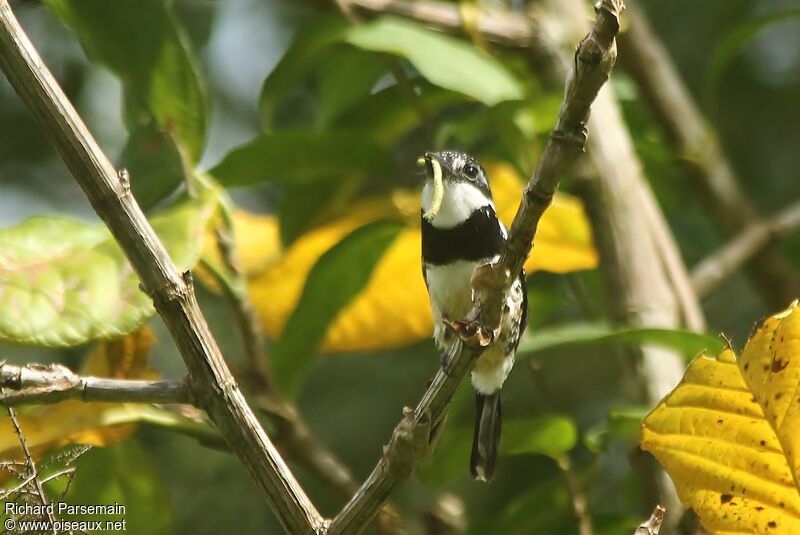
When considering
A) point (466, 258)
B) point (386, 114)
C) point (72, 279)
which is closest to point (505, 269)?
point (72, 279)

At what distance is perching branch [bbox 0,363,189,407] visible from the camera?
4.43ft

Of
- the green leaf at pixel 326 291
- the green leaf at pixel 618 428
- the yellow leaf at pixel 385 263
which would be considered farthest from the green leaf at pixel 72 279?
the green leaf at pixel 618 428

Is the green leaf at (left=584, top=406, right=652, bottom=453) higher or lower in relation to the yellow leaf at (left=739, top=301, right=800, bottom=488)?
lower

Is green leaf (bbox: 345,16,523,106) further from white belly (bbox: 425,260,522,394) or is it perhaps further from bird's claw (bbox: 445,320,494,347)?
bird's claw (bbox: 445,320,494,347)

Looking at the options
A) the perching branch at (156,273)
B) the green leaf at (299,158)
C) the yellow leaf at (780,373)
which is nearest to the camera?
the perching branch at (156,273)

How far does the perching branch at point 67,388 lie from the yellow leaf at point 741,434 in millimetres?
703

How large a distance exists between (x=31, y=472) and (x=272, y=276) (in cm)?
134

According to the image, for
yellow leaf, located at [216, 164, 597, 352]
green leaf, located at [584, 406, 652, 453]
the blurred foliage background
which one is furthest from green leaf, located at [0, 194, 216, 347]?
green leaf, located at [584, 406, 652, 453]

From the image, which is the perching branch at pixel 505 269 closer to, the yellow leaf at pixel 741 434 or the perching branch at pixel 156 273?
the perching branch at pixel 156 273

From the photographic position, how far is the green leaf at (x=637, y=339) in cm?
203

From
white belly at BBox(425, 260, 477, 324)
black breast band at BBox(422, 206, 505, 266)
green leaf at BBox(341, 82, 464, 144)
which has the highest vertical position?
green leaf at BBox(341, 82, 464, 144)

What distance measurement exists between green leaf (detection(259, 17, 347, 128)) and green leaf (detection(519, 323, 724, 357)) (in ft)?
2.89

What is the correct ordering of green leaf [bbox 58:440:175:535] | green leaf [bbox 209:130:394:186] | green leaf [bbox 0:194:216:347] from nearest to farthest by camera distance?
green leaf [bbox 0:194:216:347]
green leaf [bbox 58:440:175:535]
green leaf [bbox 209:130:394:186]

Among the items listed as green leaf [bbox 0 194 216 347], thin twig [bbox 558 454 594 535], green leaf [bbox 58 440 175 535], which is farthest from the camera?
thin twig [bbox 558 454 594 535]
